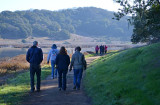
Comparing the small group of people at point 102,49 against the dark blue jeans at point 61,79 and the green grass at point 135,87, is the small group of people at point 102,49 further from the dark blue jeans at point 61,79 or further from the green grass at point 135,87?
the dark blue jeans at point 61,79

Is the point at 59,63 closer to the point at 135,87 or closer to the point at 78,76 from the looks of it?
the point at 78,76

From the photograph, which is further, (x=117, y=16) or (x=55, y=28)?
(x=55, y=28)

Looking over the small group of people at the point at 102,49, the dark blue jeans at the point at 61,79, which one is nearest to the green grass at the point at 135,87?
the dark blue jeans at the point at 61,79

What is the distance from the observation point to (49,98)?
29.9 ft

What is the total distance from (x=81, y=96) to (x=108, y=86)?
1153 mm

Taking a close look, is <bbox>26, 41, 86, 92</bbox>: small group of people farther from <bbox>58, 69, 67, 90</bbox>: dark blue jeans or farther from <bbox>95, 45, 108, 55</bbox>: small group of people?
<bbox>95, 45, 108, 55</bbox>: small group of people

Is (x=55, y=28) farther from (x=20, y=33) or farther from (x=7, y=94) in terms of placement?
(x=7, y=94)

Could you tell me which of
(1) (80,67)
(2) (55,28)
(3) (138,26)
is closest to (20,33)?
(2) (55,28)

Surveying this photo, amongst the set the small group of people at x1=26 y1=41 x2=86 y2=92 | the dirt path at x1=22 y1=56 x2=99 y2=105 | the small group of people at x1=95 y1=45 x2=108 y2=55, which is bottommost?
the dirt path at x1=22 y1=56 x2=99 y2=105

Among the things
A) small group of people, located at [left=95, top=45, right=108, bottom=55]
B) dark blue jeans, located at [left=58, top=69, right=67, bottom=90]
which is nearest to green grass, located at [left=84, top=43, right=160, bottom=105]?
dark blue jeans, located at [left=58, top=69, right=67, bottom=90]

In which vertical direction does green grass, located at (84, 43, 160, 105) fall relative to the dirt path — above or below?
above

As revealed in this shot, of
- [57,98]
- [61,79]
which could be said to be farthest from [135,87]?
[61,79]

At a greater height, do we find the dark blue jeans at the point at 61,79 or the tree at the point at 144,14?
the tree at the point at 144,14

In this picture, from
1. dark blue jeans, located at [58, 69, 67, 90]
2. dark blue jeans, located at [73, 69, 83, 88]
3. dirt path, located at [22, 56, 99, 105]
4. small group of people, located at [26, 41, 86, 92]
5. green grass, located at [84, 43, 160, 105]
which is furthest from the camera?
dark blue jeans, located at [73, 69, 83, 88]
